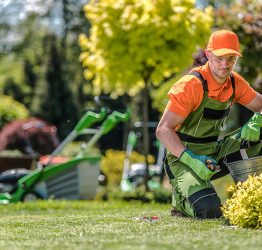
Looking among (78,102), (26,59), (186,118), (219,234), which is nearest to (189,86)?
(186,118)

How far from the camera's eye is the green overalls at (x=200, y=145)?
612 centimetres

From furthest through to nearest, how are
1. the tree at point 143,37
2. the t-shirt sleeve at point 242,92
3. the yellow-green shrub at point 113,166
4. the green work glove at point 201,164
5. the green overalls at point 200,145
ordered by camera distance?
1. the yellow-green shrub at point 113,166
2. the tree at point 143,37
3. the t-shirt sleeve at point 242,92
4. the green overalls at point 200,145
5. the green work glove at point 201,164

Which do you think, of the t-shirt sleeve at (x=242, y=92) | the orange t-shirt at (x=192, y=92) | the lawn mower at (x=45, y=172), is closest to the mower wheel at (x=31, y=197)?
the lawn mower at (x=45, y=172)

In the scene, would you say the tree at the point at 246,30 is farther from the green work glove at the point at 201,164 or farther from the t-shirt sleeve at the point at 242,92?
the green work glove at the point at 201,164

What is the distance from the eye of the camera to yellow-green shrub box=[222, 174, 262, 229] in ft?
16.8

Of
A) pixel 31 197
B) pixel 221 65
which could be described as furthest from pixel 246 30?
pixel 221 65

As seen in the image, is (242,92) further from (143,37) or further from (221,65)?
(143,37)

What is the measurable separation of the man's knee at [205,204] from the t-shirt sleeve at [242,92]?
0.96 metres

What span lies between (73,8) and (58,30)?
7.72 feet

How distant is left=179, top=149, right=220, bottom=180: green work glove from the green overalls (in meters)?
0.17

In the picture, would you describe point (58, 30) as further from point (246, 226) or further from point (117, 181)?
point (246, 226)

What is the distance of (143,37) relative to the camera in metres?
12.4

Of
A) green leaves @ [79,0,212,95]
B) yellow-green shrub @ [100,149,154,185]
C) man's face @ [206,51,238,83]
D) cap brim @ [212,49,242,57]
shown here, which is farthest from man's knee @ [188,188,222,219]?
yellow-green shrub @ [100,149,154,185]

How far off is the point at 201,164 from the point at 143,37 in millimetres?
6776
